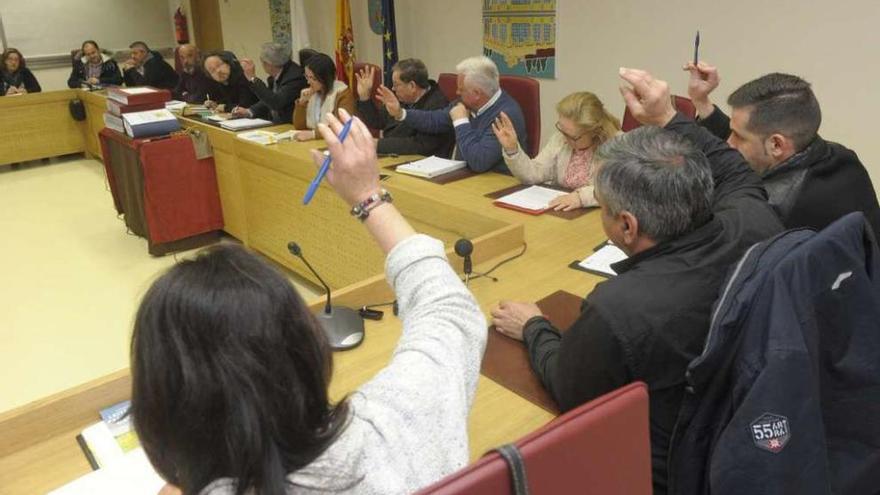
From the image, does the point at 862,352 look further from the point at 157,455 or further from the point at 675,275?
the point at 157,455

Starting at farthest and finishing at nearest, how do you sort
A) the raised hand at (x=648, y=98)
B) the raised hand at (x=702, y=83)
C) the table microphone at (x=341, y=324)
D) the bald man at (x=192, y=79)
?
the bald man at (x=192, y=79), the raised hand at (x=702, y=83), the raised hand at (x=648, y=98), the table microphone at (x=341, y=324)

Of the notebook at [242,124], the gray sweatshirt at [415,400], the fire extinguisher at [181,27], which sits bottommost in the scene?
the notebook at [242,124]

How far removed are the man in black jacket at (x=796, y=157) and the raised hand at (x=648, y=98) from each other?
0.29 m

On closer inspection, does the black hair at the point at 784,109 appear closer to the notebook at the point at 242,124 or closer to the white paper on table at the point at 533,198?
the white paper on table at the point at 533,198

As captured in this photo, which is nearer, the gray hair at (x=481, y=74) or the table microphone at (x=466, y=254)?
the table microphone at (x=466, y=254)

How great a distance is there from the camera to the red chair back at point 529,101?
3350 millimetres

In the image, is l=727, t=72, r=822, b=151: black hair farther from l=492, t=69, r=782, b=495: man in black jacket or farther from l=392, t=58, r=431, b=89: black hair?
l=392, t=58, r=431, b=89: black hair

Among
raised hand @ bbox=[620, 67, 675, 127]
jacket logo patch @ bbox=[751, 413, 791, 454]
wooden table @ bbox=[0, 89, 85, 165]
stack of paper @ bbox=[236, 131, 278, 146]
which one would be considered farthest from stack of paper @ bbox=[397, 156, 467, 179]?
wooden table @ bbox=[0, 89, 85, 165]

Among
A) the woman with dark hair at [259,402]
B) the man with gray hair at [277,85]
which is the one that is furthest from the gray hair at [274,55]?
the woman with dark hair at [259,402]

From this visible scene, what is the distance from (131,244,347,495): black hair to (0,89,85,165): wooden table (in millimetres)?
7059

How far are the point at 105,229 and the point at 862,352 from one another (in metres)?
4.79

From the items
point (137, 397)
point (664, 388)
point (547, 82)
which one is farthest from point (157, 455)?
point (547, 82)

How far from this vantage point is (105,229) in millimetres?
4773

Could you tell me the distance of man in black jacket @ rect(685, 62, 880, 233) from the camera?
68.7 inches
